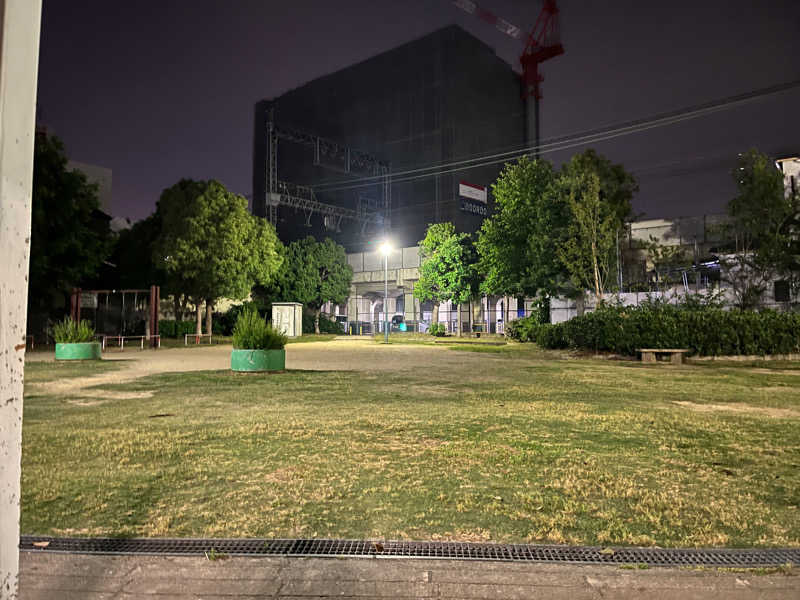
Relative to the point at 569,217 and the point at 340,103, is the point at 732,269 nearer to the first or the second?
the point at 569,217

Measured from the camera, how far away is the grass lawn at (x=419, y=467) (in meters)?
3.41

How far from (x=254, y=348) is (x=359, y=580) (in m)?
11.0

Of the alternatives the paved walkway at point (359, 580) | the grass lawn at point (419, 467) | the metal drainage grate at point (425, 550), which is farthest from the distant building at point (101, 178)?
the paved walkway at point (359, 580)

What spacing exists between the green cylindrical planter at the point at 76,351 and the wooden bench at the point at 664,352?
1756 cm

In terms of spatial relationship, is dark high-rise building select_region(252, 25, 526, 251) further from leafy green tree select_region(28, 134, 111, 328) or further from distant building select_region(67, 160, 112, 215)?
leafy green tree select_region(28, 134, 111, 328)

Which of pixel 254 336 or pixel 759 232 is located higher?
pixel 759 232

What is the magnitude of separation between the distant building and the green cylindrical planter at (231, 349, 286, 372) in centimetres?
3813

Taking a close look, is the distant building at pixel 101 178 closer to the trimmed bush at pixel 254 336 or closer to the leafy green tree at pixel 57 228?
the leafy green tree at pixel 57 228

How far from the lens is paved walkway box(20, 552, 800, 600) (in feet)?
8.24

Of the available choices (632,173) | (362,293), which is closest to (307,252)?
(362,293)

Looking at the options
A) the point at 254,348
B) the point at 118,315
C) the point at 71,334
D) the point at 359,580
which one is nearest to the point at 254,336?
the point at 254,348

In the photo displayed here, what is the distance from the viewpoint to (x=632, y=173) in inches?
1363

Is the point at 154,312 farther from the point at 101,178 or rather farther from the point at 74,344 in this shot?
the point at 101,178

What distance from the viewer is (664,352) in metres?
17.1
